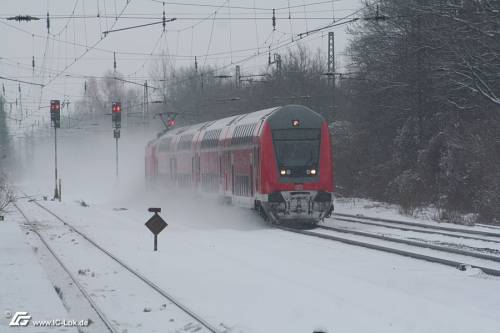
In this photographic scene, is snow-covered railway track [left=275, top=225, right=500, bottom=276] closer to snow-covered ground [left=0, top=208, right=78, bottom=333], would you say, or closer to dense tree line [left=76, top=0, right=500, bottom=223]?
dense tree line [left=76, top=0, right=500, bottom=223]

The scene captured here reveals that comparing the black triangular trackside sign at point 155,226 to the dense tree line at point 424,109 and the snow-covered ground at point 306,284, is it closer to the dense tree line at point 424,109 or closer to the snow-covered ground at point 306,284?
the snow-covered ground at point 306,284

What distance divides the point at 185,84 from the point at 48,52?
3361cm

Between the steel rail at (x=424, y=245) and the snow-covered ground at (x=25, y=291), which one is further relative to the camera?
the steel rail at (x=424, y=245)

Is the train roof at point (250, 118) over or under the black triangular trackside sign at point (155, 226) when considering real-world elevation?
over

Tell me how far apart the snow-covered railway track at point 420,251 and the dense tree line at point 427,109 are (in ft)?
22.1

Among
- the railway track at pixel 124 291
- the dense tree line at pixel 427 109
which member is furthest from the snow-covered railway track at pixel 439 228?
the railway track at pixel 124 291

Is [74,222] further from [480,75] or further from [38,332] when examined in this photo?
[38,332]

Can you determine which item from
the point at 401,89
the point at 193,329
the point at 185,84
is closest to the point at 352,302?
the point at 193,329

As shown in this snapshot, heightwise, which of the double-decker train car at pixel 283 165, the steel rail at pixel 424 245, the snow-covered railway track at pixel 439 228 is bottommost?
the snow-covered railway track at pixel 439 228

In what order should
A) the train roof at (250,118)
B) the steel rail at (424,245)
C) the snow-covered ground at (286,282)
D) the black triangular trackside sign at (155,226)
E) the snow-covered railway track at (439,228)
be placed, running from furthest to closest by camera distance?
the train roof at (250,118), the snow-covered railway track at (439,228), the black triangular trackside sign at (155,226), the steel rail at (424,245), the snow-covered ground at (286,282)

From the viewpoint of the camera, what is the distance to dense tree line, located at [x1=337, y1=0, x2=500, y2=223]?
95.3 feet

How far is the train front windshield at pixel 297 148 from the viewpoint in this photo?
22.6 metres

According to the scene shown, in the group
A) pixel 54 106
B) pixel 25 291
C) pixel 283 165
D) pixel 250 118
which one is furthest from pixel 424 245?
pixel 54 106

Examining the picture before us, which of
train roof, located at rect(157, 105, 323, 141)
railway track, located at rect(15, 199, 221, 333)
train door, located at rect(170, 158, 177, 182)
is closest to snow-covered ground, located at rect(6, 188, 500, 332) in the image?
railway track, located at rect(15, 199, 221, 333)
